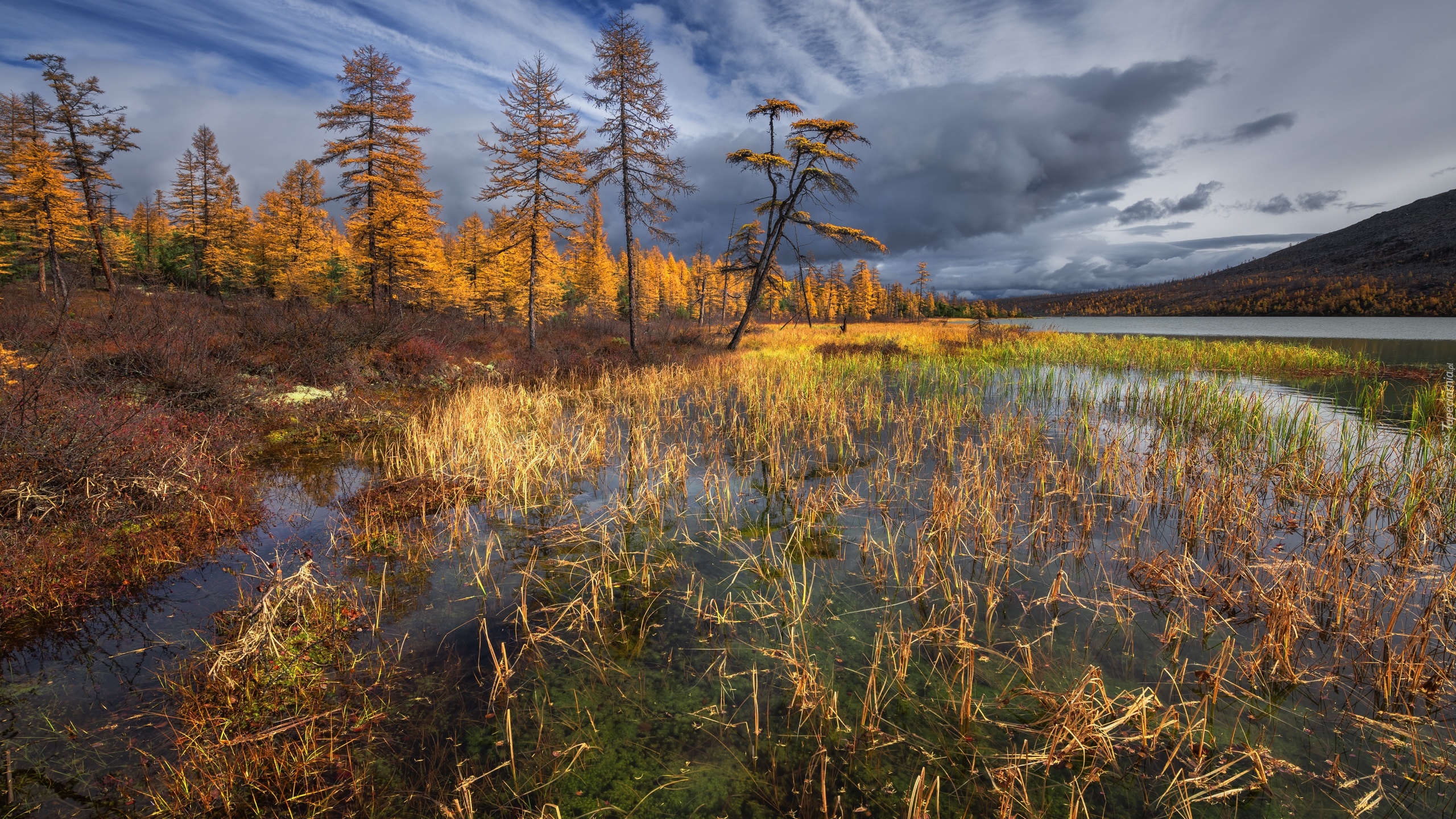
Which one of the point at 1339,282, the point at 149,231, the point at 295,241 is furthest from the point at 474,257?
the point at 1339,282

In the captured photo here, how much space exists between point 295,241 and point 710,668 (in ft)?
172

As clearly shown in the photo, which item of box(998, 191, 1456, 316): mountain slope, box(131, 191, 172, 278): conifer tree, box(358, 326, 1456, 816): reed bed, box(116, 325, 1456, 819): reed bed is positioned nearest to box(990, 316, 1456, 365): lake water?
box(998, 191, 1456, 316): mountain slope

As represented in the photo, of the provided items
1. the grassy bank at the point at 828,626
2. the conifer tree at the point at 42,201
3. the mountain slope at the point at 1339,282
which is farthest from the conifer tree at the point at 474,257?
the mountain slope at the point at 1339,282

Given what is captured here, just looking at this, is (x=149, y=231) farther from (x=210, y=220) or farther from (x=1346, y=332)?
(x=1346, y=332)

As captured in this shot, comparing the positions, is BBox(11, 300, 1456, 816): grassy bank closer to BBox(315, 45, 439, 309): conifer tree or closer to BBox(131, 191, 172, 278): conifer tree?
BBox(315, 45, 439, 309): conifer tree

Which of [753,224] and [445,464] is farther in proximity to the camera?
[753,224]

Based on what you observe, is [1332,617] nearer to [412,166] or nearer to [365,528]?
[365,528]

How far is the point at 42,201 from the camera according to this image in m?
30.5

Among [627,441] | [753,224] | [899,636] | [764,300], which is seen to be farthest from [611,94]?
[764,300]

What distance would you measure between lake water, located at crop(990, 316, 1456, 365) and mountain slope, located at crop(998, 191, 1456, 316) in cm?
250

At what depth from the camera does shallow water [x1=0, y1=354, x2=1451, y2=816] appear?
8.89ft

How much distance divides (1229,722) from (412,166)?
112 ft

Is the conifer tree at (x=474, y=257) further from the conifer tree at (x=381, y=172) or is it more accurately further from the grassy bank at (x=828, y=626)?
the grassy bank at (x=828, y=626)

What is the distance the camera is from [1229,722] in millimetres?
2998
